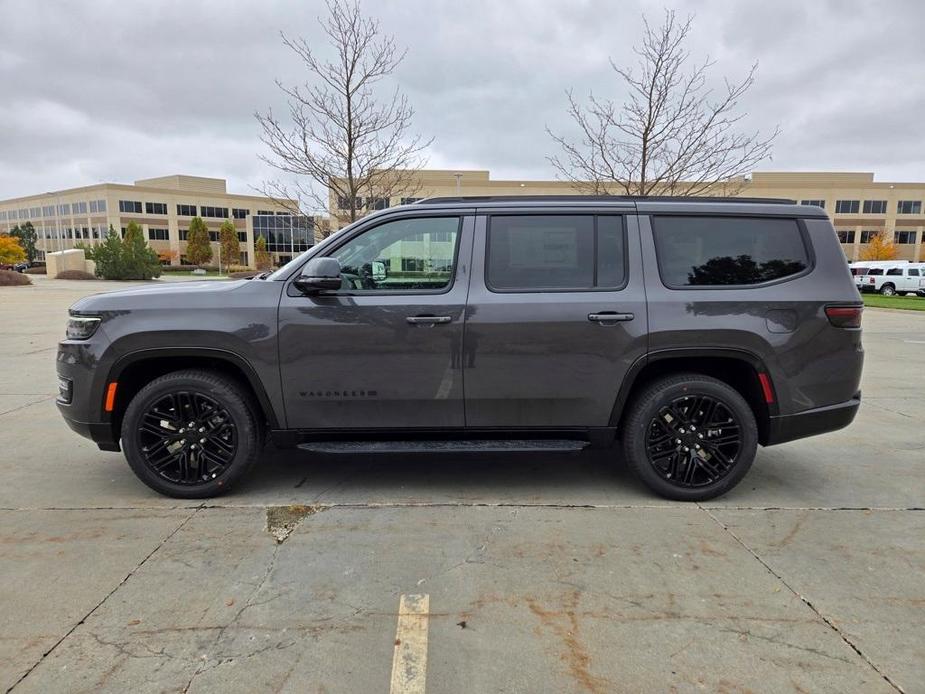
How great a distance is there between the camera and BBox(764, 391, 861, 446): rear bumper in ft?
12.5

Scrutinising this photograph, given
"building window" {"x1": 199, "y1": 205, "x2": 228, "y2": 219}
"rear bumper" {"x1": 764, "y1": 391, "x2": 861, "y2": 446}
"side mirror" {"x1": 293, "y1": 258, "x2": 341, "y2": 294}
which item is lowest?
"rear bumper" {"x1": 764, "y1": 391, "x2": 861, "y2": 446}

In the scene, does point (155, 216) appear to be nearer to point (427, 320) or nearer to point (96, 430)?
point (96, 430)

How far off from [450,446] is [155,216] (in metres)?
99.6

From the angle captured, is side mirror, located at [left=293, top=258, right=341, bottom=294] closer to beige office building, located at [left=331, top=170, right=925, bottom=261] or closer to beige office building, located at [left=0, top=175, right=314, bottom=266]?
beige office building, located at [left=331, top=170, right=925, bottom=261]

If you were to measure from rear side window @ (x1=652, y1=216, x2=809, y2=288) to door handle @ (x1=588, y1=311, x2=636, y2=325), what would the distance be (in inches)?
15.2

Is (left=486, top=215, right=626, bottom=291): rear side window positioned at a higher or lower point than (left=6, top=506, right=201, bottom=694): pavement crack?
higher

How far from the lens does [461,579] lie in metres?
2.93

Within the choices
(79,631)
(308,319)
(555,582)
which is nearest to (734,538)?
(555,582)

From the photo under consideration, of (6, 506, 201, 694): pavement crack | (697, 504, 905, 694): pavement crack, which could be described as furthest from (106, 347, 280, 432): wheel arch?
(697, 504, 905, 694): pavement crack

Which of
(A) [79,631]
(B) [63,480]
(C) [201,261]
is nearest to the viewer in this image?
(A) [79,631]

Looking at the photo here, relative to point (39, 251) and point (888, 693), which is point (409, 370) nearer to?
point (888, 693)

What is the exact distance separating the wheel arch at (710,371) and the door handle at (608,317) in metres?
0.29

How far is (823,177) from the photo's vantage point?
7100 centimetres

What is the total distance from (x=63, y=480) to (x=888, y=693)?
5.04 meters
